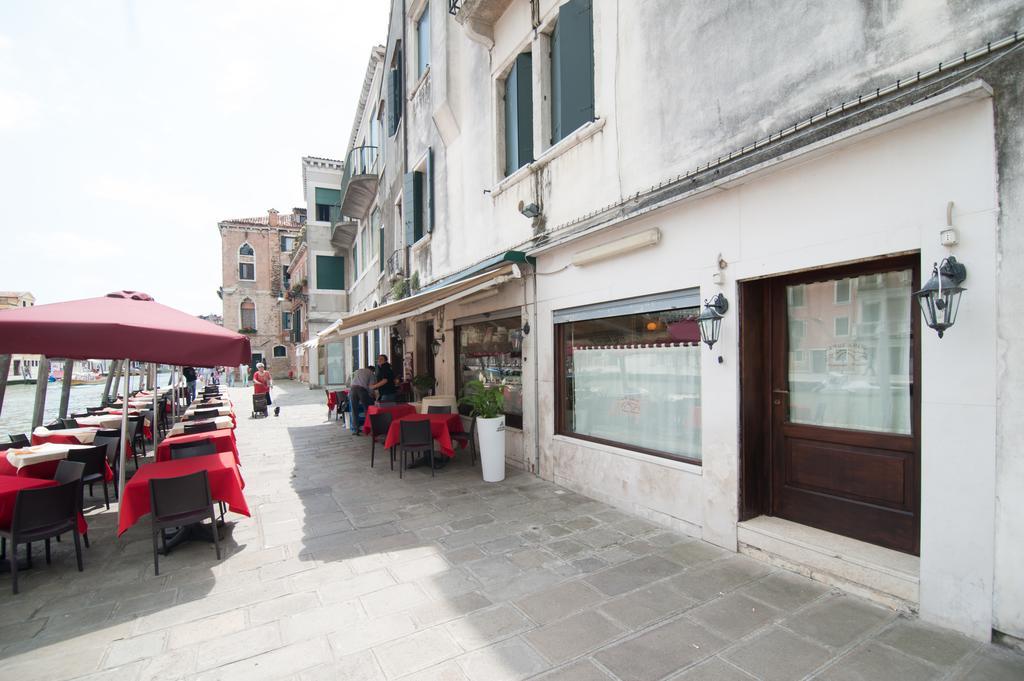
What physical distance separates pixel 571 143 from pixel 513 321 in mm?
2968

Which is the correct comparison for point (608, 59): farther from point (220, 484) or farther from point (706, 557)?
point (220, 484)

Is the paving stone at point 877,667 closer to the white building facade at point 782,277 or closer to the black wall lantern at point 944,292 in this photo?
the white building facade at point 782,277

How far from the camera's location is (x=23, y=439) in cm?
643

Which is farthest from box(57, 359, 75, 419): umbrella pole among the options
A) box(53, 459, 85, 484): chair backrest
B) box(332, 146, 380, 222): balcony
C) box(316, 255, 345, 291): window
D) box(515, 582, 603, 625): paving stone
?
box(316, 255, 345, 291): window

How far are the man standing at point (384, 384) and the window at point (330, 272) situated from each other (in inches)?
584

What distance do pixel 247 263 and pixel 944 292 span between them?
4725cm

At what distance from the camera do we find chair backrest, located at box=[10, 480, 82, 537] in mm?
3963

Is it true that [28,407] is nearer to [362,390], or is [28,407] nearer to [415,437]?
[362,390]

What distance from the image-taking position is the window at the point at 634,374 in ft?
16.4

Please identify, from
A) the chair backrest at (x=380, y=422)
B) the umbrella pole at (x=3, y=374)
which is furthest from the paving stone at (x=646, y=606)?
the umbrella pole at (x=3, y=374)

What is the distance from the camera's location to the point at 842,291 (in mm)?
3902

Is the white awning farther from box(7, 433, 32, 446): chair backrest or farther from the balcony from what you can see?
the balcony

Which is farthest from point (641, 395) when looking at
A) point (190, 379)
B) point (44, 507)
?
point (190, 379)

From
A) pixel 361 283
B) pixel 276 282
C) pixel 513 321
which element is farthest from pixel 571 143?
pixel 276 282
